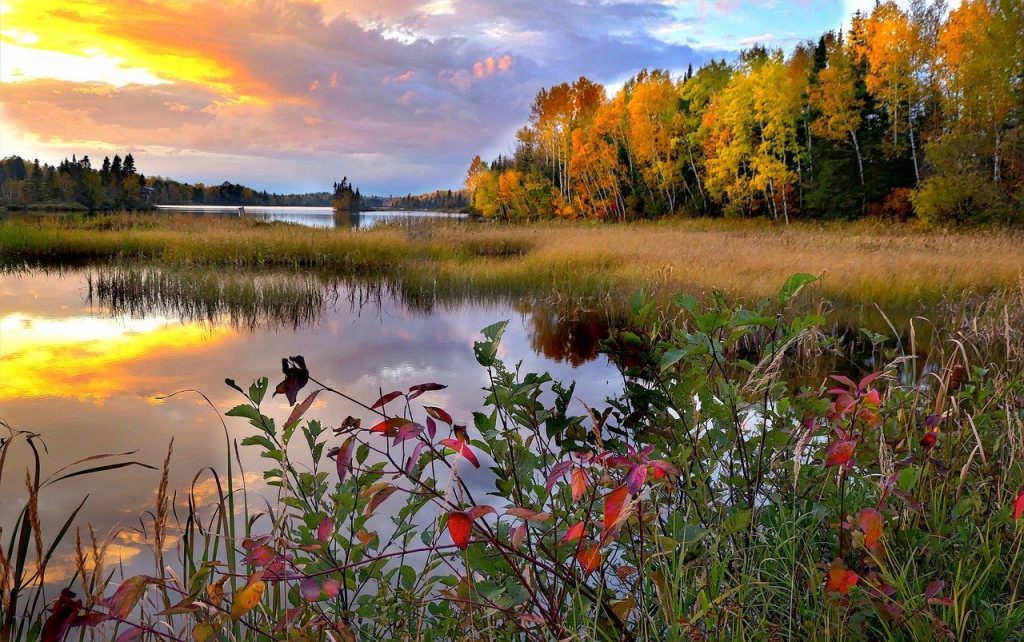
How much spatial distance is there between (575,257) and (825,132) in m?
22.5

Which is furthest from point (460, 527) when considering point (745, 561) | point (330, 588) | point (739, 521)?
point (745, 561)

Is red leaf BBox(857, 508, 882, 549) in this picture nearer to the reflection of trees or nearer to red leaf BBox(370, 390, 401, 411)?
red leaf BBox(370, 390, 401, 411)

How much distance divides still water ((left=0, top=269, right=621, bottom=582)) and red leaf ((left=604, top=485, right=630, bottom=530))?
71.3 inches

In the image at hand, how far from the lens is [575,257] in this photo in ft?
49.8

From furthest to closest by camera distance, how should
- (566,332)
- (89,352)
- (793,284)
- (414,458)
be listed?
(566,332) → (89,352) → (793,284) → (414,458)

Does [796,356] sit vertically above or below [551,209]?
below

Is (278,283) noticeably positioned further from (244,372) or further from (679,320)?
(679,320)

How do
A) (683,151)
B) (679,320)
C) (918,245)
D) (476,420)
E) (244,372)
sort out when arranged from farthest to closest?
(683,151), (918,245), (679,320), (244,372), (476,420)

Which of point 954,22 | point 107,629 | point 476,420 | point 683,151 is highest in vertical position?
point 954,22

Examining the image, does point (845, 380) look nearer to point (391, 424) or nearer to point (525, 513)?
point (525, 513)

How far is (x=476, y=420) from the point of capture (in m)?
1.80

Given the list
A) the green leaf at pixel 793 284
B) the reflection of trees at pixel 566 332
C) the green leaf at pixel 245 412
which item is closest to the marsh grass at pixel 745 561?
the green leaf at pixel 245 412

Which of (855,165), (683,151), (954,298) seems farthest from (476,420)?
(683,151)

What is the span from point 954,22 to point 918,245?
664 inches
